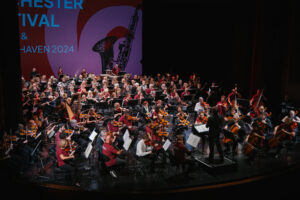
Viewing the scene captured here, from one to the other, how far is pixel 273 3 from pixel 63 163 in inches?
365

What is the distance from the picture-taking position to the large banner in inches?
659

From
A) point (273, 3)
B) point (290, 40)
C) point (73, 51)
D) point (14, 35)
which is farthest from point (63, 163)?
point (73, 51)

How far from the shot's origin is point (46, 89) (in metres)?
12.1

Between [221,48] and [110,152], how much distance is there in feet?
39.0

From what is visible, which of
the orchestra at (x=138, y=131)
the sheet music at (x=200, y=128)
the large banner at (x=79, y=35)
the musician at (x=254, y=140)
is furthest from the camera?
the large banner at (x=79, y=35)

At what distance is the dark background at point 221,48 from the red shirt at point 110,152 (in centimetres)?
135

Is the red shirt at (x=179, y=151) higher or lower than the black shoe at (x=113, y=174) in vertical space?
higher

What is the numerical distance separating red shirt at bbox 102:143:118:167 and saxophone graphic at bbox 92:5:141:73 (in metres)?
12.3

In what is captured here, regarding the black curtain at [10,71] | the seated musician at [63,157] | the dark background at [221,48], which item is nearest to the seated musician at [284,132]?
the dark background at [221,48]

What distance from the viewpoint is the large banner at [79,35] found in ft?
55.0

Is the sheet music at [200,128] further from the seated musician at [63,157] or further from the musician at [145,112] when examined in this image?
the seated musician at [63,157]

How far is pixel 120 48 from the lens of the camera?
1903 cm

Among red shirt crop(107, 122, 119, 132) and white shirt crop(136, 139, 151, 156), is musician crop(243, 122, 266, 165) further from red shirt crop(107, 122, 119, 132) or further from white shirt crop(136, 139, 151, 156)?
red shirt crop(107, 122, 119, 132)

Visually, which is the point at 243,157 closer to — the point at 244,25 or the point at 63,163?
the point at 63,163
